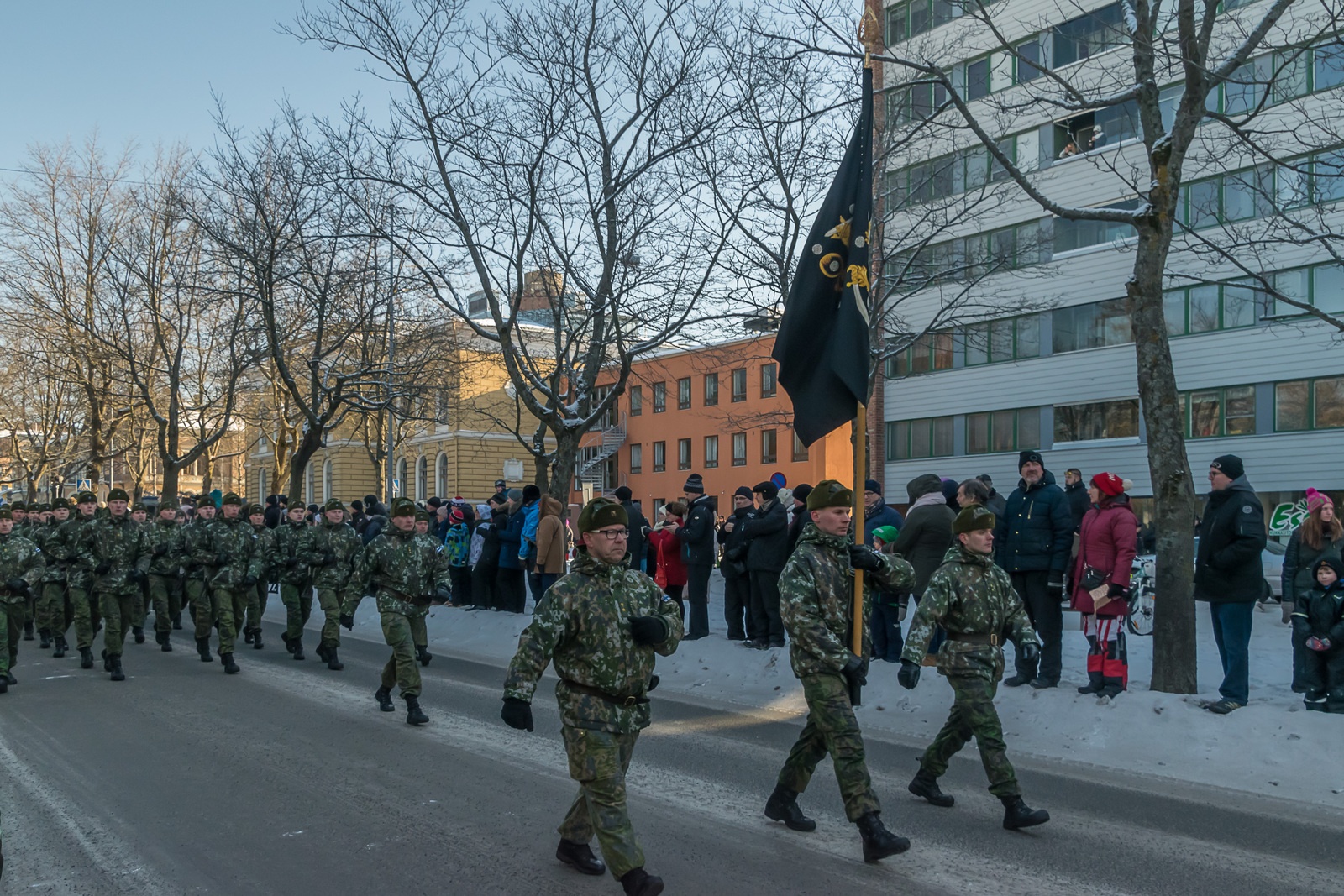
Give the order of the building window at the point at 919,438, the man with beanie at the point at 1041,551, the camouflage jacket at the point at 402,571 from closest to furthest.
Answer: the man with beanie at the point at 1041,551 → the camouflage jacket at the point at 402,571 → the building window at the point at 919,438

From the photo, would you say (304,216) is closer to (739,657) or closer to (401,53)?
(401,53)

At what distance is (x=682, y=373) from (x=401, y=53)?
1533 inches

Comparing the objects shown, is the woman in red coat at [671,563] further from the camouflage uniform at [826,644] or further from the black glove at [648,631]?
the black glove at [648,631]

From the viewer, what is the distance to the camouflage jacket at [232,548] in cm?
1436

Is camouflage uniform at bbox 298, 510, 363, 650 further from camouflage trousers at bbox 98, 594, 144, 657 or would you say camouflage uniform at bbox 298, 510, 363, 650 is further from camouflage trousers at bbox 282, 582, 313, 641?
camouflage trousers at bbox 98, 594, 144, 657

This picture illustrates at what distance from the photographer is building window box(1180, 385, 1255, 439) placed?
3219 cm

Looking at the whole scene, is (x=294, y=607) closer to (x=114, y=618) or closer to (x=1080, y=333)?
(x=114, y=618)

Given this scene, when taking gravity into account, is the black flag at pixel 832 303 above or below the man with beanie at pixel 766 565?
above

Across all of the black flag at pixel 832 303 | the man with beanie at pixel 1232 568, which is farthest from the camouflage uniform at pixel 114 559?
the man with beanie at pixel 1232 568

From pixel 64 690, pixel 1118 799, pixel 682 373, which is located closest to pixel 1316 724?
pixel 1118 799

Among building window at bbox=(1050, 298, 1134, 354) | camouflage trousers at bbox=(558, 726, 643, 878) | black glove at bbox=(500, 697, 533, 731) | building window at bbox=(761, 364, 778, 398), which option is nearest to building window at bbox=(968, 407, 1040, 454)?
building window at bbox=(1050, 298, 1134, 354)

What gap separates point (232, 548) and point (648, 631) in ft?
36.0

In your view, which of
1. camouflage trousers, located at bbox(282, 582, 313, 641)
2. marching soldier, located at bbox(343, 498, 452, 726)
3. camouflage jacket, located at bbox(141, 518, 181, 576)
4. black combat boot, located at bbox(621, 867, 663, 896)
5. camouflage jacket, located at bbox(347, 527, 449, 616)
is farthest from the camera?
camouflage jacket, located at bbox(141, 518, 181, 576)

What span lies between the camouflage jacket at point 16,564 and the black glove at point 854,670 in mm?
9206
